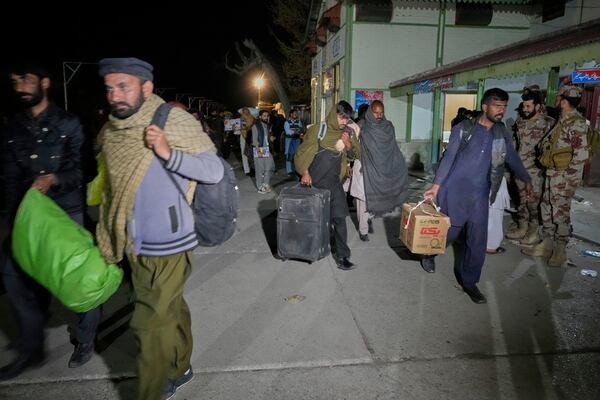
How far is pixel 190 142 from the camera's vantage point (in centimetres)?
233

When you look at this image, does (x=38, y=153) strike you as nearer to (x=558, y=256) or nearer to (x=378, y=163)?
(x=378, y=163)

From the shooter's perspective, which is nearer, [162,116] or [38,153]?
[162,116]

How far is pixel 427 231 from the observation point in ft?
13.8

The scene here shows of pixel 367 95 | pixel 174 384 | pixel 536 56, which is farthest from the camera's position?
pixel 367 95

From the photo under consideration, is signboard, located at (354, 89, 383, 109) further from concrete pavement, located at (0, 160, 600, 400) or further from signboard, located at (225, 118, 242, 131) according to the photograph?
concrete pavement, located at (0, 160, 600, 400)

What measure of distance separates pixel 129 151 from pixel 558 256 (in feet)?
16.3

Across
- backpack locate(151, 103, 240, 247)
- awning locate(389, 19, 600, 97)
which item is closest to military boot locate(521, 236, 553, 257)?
awning locate(389, 19, 600, 97)

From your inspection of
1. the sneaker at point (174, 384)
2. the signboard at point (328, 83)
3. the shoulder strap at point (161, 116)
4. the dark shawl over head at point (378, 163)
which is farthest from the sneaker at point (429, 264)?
the signboard at point (328, 83)

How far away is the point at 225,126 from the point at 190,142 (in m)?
15.9

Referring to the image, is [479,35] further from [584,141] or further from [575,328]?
[575,328]

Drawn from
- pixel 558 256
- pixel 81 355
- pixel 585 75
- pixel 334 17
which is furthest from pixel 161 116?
pixel 334 17

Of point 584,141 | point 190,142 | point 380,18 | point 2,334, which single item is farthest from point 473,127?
point 380,18

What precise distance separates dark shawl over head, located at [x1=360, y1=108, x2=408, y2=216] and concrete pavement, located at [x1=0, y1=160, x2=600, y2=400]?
1.01 meters

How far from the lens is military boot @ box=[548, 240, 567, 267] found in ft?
17.3
